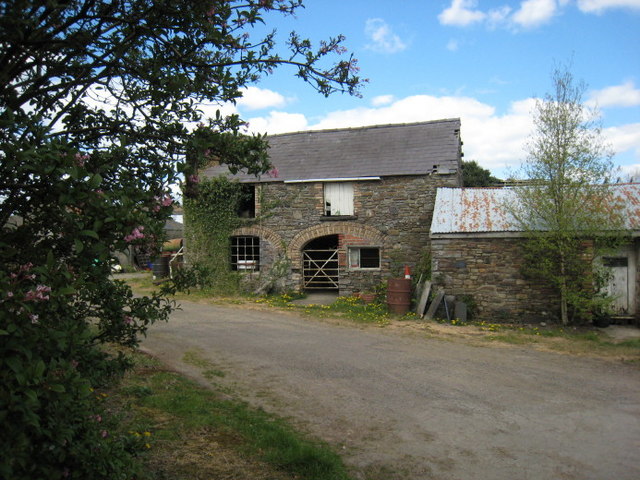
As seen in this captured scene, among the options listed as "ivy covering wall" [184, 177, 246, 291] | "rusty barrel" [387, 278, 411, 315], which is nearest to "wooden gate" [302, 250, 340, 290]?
"ivy covering wall" [184, 177, 246, 291]

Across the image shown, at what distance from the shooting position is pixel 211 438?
17.0 ft

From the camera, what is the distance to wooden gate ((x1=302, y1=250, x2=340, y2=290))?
18719 millimetres

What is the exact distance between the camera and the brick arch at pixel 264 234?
60.7 ft

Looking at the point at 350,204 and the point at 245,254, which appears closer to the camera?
the point at 350,204

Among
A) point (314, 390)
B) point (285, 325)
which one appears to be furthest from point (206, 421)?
point (285, 325)

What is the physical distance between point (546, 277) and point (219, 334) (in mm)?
8565

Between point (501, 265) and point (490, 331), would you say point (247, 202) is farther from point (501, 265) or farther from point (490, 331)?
point (490, 331)

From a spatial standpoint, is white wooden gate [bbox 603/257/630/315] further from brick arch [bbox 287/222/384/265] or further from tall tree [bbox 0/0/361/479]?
tall tree [bbox 0/0/361/479]

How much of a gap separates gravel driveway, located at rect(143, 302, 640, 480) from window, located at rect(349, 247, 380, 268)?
5.93 meters

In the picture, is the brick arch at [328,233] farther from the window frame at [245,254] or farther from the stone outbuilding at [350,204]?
the window frame at [245,254]

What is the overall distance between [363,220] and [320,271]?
315 centimetres

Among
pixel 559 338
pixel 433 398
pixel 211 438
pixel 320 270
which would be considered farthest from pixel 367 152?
pixel 211 438

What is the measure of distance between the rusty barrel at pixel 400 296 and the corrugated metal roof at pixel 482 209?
6.01ft

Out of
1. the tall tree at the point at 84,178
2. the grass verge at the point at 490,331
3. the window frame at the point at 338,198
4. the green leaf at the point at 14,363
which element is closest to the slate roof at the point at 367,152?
the window frame at the point at 338,198
